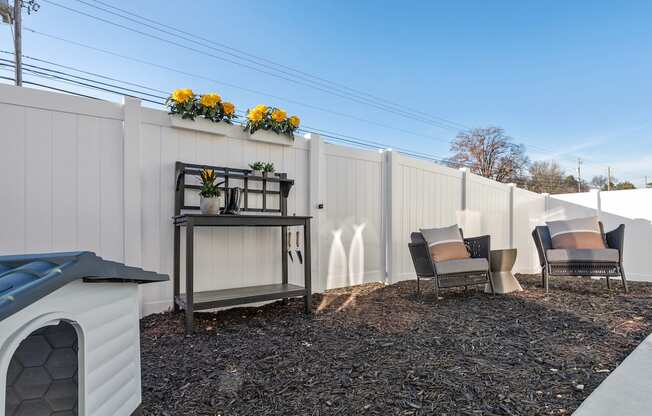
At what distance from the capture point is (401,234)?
16.1 feet

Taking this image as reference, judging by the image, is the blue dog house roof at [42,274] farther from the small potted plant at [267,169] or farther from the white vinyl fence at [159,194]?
the small potted plant at [267,169]

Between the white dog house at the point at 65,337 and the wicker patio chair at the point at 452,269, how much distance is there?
322 cm

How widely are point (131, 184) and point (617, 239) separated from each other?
523 centimetres

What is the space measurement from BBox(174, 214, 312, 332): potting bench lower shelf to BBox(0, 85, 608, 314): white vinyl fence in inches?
5.3

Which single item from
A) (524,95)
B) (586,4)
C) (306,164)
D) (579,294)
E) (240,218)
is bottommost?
(579,294)

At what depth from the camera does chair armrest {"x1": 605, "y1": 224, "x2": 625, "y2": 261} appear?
13.4ft

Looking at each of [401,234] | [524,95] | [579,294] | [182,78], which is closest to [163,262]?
[401,234]

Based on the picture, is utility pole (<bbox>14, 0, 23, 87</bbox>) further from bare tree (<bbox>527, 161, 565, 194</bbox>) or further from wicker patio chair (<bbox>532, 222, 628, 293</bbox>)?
bare tree (<bbox>527, 161, 565, 194</bbox>)

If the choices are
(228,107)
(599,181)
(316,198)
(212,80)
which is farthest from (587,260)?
(599,181)

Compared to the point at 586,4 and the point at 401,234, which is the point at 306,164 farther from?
the point at 586,4

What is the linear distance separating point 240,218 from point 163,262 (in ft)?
2.73

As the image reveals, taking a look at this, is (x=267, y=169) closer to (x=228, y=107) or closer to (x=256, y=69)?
(x=228, y=107)

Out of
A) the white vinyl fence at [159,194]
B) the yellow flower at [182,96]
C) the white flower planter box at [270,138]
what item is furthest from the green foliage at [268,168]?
the yellow flower at [182,96]

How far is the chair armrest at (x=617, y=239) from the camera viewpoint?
4086 millimetres
